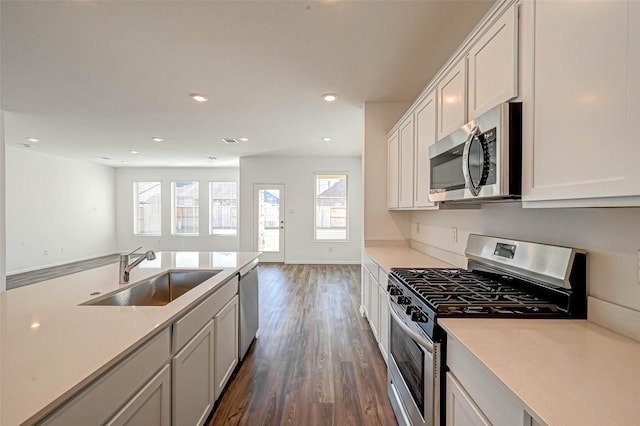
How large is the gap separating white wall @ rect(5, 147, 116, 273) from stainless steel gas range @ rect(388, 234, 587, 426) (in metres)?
7.95

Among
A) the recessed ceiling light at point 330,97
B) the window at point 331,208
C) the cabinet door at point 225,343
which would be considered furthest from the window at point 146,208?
the cabinet door at point 225,343

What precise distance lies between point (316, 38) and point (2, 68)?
9.69 feet

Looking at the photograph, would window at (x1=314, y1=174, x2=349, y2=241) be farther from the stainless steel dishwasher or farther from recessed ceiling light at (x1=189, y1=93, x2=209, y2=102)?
the stainless steel dishwasher

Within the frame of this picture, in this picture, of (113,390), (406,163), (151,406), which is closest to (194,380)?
(151,406)

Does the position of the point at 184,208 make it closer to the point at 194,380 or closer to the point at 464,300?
the point at 194,380

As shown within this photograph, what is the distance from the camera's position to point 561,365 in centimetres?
81

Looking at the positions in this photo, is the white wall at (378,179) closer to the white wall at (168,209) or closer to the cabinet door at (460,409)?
the cabinet door at (460,409)

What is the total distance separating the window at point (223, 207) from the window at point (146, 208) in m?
1.73

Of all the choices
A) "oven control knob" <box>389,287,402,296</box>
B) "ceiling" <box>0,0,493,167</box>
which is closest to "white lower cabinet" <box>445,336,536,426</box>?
"oven control knob" <box>389,287,402,296</box>

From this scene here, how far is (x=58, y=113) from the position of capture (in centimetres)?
381

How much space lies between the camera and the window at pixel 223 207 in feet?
28.3

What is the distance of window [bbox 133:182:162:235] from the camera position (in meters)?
8.71

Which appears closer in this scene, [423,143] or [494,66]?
[494,66]

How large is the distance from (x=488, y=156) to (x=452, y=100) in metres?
0.67
